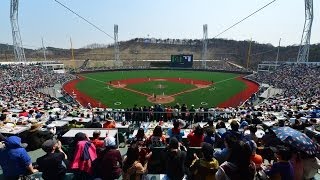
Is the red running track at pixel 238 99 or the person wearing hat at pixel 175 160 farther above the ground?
the person wearing hat at pixel 175 160

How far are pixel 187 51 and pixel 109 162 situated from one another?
441 feet

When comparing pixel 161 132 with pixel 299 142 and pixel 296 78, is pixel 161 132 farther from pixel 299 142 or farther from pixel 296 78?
pixel 296 78

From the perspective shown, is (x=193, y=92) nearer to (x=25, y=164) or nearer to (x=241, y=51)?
(x=25, y=164)

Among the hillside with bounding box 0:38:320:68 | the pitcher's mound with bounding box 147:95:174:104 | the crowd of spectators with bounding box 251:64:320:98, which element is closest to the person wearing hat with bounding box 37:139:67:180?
the pitcher's mound with bounding box 147:95:174:104

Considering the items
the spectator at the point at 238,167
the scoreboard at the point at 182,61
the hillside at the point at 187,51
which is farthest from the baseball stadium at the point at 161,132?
the hillside at the point at 187,51

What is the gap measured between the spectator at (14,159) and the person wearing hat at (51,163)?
0.51 meters

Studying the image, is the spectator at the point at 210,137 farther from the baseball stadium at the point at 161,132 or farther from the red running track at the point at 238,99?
the red running track at the point at 238,99

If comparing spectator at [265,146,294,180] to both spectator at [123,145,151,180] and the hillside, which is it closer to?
spectator at [123,145,151,180]

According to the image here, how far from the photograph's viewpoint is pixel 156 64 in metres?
93.7

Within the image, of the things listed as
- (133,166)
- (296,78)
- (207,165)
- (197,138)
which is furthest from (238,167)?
(296,78)

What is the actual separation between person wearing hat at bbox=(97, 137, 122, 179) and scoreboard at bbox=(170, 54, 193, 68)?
75.9 meters

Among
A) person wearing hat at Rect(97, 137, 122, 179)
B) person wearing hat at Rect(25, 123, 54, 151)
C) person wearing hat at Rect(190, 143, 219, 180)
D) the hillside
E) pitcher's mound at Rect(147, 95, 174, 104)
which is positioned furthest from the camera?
the hillside

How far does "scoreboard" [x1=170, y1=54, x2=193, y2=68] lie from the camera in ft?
266

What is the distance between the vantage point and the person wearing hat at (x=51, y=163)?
552cm
